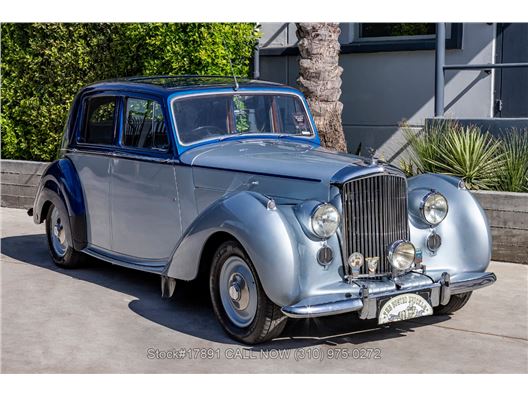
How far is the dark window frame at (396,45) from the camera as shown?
35.1 feet

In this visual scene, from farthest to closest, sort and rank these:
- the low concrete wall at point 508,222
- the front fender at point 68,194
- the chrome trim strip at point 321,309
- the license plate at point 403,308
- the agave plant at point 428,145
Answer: the agave plant at point 428,145, the low concrete wall at point 508,222, the front fender at point 68,194, the license plate at point 403,308, the chrome trim strip at point 321,309

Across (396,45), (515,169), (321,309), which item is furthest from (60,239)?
(396,45)

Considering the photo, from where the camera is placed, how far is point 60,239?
7879 millimetres

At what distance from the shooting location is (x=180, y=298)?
6.92 metres

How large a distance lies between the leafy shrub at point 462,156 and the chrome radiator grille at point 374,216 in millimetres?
2749

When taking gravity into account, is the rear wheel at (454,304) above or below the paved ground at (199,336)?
above

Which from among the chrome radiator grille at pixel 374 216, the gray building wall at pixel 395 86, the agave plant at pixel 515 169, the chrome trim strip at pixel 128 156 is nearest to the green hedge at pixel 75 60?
the gray building wall at pixel 395 86

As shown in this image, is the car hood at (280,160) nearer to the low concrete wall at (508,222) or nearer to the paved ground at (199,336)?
the paved ground at (199,336)

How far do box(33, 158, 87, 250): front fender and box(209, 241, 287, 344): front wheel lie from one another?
2.04 m

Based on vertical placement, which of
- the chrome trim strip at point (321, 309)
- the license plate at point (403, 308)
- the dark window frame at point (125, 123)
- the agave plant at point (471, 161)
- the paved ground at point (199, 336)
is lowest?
the paved ground at point (199, 336)

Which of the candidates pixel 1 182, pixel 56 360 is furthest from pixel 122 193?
pixel 1 182

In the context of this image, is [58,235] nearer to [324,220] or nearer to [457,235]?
[324,220]

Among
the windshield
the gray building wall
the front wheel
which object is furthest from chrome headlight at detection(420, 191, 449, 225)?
the gray building wall

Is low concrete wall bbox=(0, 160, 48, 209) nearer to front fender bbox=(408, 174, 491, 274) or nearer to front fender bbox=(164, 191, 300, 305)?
front fender bbox=(164, 191, 300, 305)
